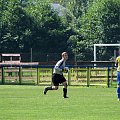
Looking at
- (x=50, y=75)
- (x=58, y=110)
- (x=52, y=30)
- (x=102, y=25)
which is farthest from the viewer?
(x=102, y=25)

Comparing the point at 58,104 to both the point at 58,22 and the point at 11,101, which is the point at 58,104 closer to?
the point at 11,101

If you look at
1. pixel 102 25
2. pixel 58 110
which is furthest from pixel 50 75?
pixel 102 25

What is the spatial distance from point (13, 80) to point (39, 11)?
38.6 meters

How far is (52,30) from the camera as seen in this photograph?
72562mm

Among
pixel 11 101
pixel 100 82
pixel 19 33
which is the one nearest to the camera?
pixel 11 101

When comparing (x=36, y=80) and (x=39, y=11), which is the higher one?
(x=39, y=11)

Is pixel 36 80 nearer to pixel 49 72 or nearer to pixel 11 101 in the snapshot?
pixel 49 72

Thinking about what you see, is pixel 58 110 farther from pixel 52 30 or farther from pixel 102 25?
pixel 102 25

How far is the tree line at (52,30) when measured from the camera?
7044cm

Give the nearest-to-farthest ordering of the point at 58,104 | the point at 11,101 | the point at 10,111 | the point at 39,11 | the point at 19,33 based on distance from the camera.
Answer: the point at 10,111, the point at 58,104, the point at 11,101, the point at 19,33, the point at 39,11

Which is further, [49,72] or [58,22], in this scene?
[58,22]

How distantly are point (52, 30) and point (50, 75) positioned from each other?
34.7 metres

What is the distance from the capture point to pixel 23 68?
3997 centimetres

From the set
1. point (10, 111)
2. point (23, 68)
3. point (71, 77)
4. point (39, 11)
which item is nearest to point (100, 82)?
point (71, 77)
